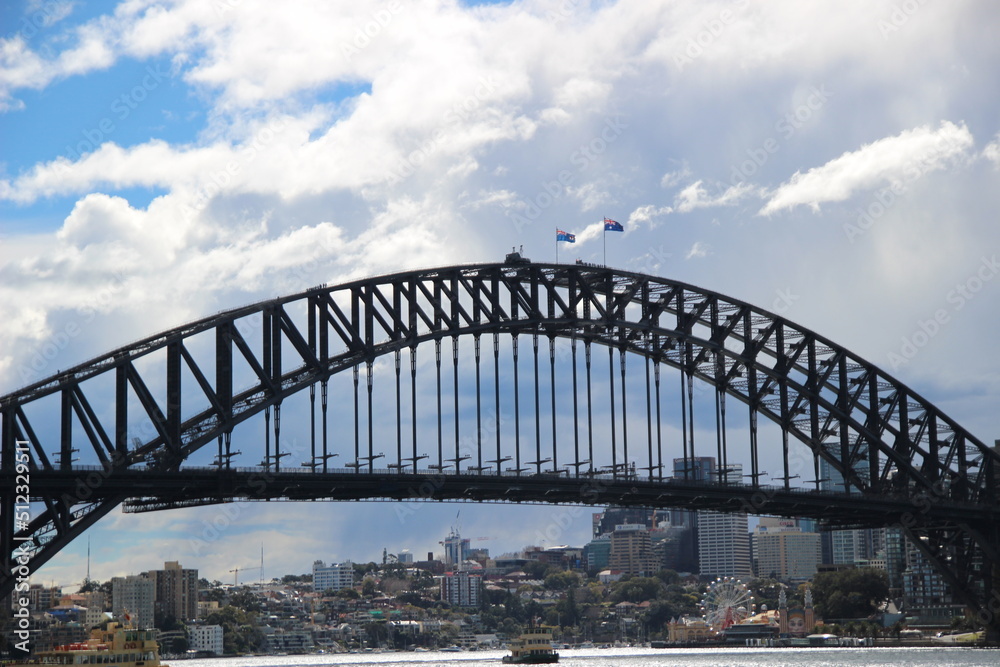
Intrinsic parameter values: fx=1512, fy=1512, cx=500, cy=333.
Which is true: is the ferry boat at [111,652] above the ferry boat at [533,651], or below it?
above

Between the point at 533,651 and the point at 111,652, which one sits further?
the point at 533,651

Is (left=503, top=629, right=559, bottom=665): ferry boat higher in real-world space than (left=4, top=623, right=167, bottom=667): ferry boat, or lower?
lower

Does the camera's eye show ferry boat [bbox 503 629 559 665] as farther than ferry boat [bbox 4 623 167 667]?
Yes

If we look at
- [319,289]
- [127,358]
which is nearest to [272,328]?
[319,289]

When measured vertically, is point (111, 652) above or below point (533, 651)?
above

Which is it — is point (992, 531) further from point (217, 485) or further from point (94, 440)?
point (94, 440)
